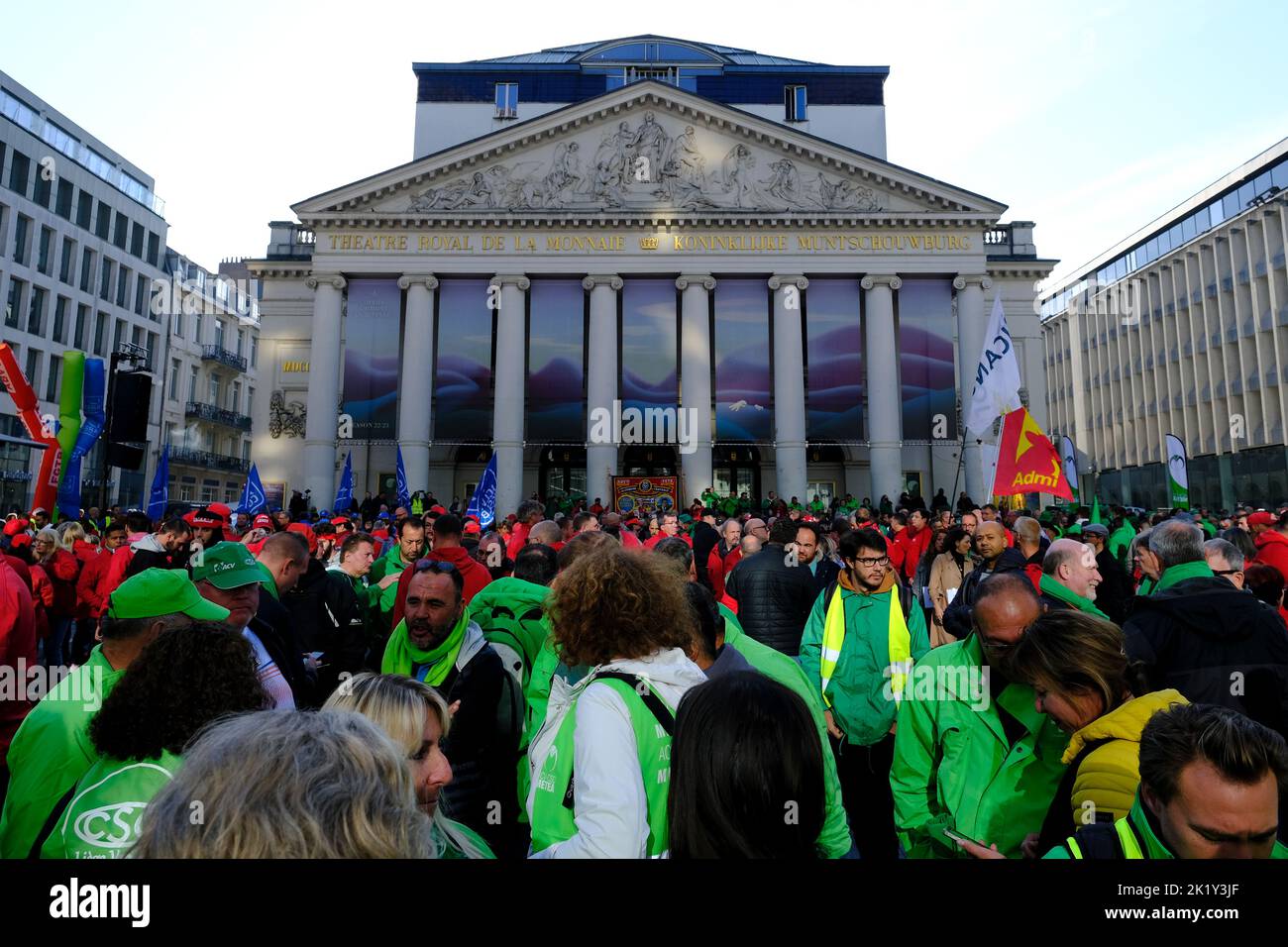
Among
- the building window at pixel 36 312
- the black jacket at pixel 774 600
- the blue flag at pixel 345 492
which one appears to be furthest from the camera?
the building window at pixel 36 312

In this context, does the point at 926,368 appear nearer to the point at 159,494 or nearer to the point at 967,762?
the point at 159,494

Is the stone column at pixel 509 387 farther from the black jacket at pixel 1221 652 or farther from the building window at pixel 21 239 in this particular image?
the black jacket at pixel 1221 652

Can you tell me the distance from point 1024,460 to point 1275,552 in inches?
199

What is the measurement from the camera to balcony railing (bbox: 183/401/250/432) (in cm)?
4906

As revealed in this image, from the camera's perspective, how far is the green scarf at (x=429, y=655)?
3787mm

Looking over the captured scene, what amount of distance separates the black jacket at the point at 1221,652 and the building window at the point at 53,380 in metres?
47.7

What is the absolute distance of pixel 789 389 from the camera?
3169 cm

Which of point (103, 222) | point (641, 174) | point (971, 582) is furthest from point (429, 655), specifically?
point (103, 222)

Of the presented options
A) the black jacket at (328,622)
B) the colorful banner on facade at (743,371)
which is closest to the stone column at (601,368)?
the colorful banner on facade at (743,371)

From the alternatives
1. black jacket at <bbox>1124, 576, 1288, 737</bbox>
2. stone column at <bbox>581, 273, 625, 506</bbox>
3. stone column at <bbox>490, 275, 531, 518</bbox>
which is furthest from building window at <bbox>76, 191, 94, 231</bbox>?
black jacket at <bbox>1124, 576, 1288, 737</bbox>

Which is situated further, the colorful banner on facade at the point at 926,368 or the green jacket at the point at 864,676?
the colorful banner on facade at the point at 926,368
